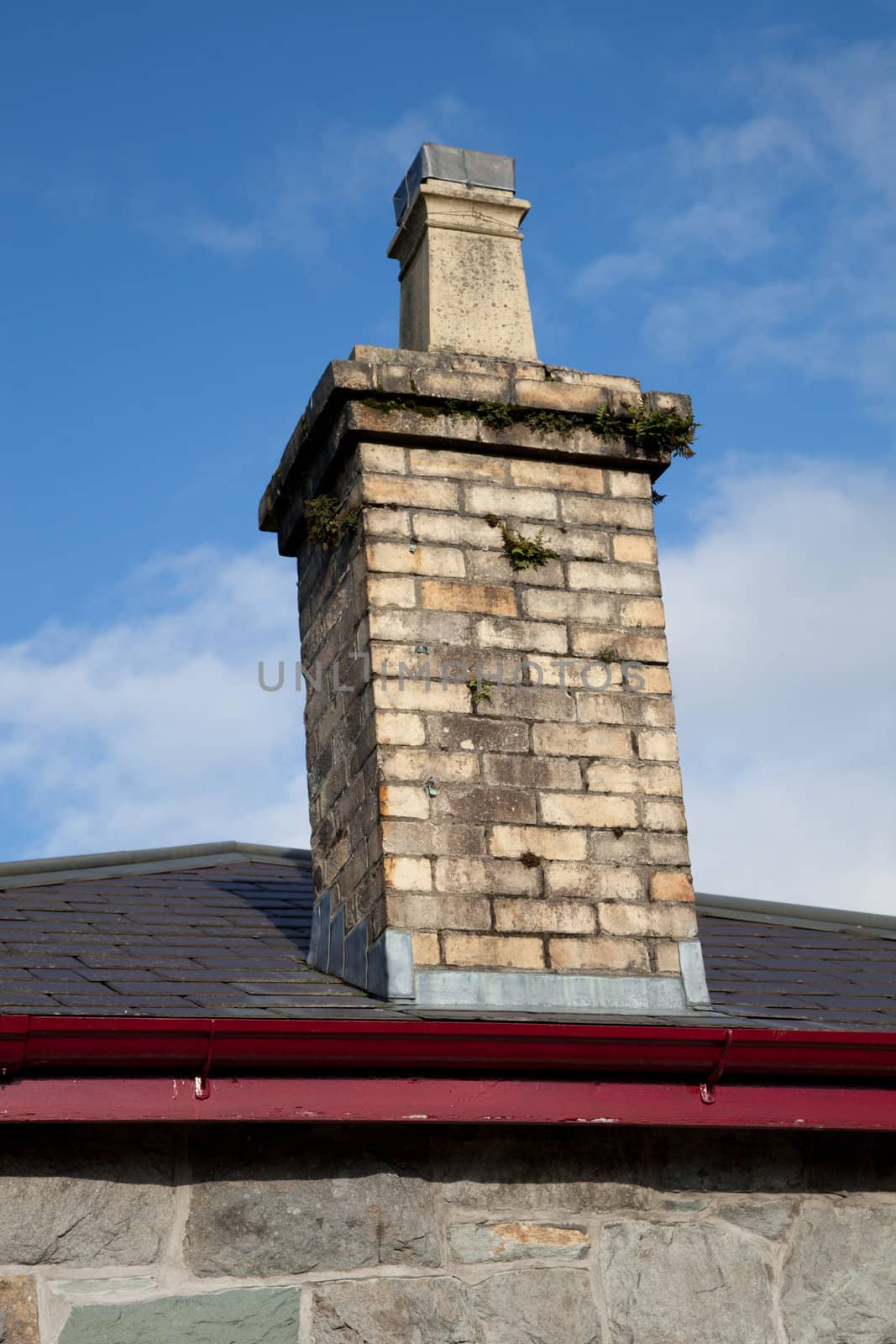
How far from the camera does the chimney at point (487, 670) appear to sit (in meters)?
5.00

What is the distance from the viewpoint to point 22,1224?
153 inches

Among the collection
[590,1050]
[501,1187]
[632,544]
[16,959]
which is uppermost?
[632,544]

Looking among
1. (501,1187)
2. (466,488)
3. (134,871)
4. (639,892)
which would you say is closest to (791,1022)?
(639,892)

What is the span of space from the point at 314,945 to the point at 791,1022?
1.56 m

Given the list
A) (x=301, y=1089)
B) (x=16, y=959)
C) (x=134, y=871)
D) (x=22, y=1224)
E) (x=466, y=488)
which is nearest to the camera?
(x=22, y=1224)

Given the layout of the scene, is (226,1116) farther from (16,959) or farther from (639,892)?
(639,892)

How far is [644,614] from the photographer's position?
5617 millimetres

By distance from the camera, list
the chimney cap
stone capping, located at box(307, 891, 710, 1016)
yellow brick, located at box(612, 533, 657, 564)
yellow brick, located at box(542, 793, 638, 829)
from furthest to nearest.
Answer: the chimney cap < yellow brick, located at box(612, 533, 657, 564) < yellow brick, located at box(542, 793, 638, 829) < stone capping, located at box(307, 891, 710, 1016)

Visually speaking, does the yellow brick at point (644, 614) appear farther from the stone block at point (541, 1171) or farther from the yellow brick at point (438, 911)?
the stone block at point (541, 1171)

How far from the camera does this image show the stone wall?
393 cm

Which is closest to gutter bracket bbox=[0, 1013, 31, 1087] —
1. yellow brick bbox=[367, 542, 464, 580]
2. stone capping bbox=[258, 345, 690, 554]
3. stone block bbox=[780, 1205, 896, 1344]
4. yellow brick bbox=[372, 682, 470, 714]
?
yellow brick bbox=[372, 682, 470, 714]

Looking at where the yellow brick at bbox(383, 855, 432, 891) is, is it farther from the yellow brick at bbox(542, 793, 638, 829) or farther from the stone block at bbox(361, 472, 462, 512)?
the stone block at bbox(361, 472, 462, 512)

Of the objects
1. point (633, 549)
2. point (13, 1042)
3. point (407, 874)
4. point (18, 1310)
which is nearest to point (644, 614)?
point (633, 549)

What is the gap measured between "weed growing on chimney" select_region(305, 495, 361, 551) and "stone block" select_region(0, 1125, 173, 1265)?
225 cm
